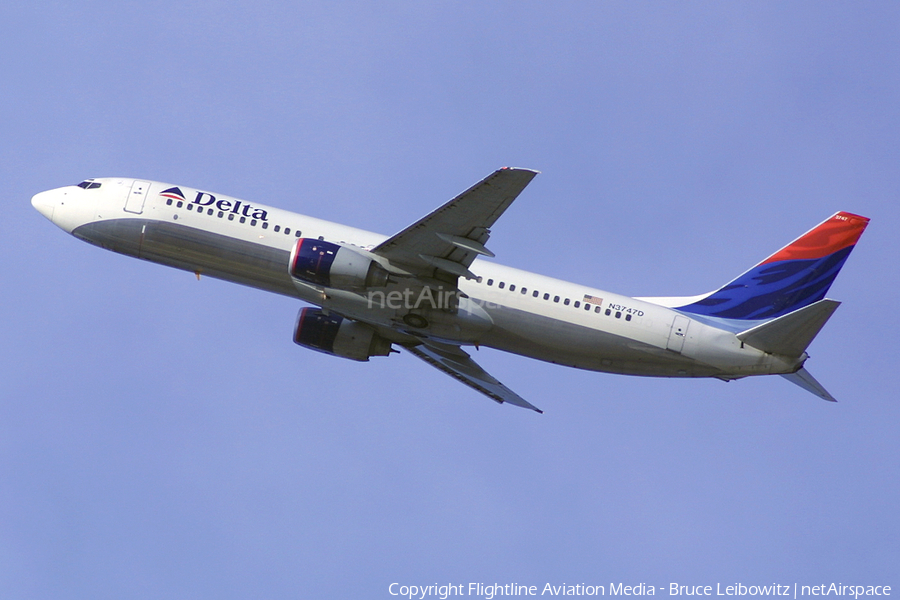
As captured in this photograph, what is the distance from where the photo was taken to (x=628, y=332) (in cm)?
3788

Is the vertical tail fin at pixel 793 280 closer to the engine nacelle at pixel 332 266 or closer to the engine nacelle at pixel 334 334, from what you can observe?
the engine nacelle at pixel 332 266

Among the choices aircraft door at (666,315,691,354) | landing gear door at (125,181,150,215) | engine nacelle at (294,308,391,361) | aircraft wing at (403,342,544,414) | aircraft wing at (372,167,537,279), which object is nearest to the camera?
aircraft wing at (372,167,537,279)

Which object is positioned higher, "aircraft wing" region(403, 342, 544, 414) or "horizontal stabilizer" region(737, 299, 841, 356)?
"horizontal stabilizer" region(737, 299, 841, 356)

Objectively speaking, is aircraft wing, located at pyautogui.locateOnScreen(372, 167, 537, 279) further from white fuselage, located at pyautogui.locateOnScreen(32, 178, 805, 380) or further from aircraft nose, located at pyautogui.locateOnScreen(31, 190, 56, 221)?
aircraft nose, located at pyautogui.locateOnScreen(31, 190, 56, 221)

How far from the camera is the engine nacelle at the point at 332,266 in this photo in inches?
1427

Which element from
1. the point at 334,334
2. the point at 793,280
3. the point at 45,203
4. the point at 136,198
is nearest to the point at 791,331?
the point at 793,280

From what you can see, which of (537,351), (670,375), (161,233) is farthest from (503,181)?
(161,233)

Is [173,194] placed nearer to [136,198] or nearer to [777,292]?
[136,198]

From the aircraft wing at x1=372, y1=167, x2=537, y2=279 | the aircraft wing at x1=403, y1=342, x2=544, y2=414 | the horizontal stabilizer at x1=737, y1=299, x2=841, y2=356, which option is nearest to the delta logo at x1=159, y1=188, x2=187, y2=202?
the aircraft wing at x1=372, y1=167, x2=537, y2=279

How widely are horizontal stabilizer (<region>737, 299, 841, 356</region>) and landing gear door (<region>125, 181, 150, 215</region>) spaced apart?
24.8 m

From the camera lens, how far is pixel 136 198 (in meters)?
40.8

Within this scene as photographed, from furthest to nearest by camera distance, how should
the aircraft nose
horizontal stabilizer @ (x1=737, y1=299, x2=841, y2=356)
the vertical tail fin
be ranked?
the aircraft nose, the vertical tail fin, horizontal stabilizer @ (x1=737, y1=299, x2=841, y2=356)

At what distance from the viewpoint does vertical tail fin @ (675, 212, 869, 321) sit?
39.9m

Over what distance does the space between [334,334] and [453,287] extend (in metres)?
7.11
